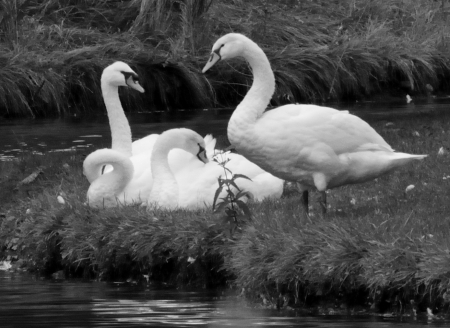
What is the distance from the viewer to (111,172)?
920 centimetres

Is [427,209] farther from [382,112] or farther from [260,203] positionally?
[382,112]

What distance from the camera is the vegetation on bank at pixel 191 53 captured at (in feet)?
63.4

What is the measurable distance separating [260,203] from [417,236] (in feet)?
8.20

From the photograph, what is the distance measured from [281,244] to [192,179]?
9.13ft

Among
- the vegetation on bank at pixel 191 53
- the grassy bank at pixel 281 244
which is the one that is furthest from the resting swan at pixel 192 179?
the vegetation on bank at pixel 191 53

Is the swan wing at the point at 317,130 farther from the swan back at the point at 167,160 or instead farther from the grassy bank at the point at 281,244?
the swan back at the point at 167,160

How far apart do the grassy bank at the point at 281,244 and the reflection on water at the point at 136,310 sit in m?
0.22

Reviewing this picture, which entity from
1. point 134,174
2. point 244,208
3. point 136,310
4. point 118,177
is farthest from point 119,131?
point 136,310

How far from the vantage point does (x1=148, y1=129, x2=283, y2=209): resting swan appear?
8938 mm

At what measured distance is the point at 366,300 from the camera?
20.4ft

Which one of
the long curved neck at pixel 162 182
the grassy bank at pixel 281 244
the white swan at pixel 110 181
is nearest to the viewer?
the grassy bank at pixel 281 244

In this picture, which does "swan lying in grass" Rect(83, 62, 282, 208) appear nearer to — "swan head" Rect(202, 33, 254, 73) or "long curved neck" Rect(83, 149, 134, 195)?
"long curved neck" Rect(83, 149, 134, 195)

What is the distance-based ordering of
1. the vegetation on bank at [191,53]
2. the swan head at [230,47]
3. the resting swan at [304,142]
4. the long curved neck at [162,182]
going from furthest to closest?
1. the vegetation on bank at [191,53]
2. the long curved neck at [162,182]
3. the swan head at [230,47]
4. the resting swan at [304,142]

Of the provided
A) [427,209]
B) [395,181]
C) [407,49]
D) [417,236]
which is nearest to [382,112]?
[407,49]
